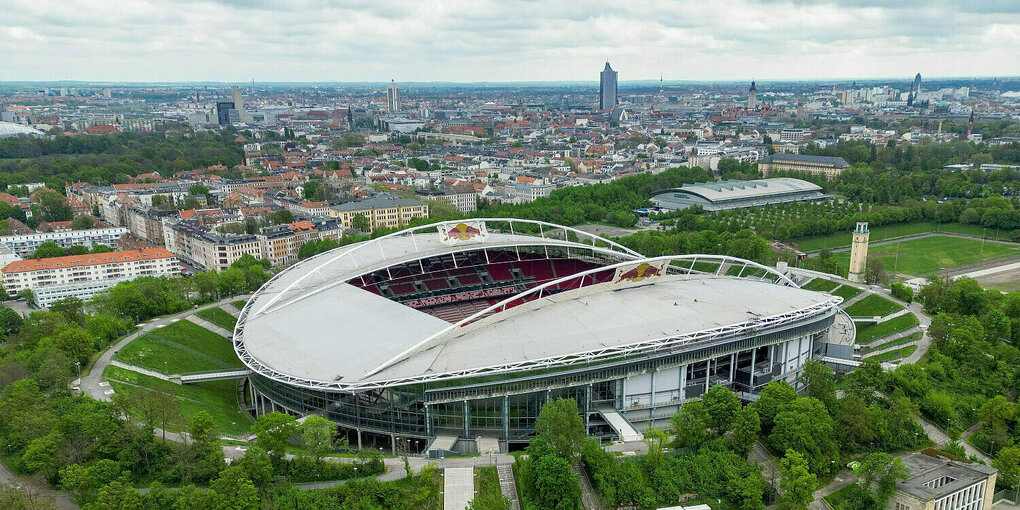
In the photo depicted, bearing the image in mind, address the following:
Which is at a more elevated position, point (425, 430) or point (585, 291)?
point (585, 291)

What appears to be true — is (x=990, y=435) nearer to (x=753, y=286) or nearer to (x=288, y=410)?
(x=753, y=286)

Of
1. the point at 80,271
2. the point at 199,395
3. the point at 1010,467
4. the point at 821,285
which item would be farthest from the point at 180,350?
the point at 821,285

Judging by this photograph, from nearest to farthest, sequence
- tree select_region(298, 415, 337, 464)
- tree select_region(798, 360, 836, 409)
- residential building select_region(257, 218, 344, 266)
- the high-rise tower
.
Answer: tree select_region(298, 415, 337, 464) → tree select_region(798, 360, 836, 409) → the high-rise tower → residential building select_region(257, 218, 344, 266)

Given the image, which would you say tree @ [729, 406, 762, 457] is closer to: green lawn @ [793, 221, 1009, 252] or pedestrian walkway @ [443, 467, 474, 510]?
pedestrian walkway @ [443, 467, 474, 510]

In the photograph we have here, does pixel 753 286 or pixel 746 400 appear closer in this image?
pixel 746 400

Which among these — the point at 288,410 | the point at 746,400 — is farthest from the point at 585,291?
the point at 288,410

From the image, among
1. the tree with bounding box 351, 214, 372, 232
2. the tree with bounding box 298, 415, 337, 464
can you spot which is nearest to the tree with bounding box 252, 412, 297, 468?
the tree with bounding box 298, 415, 337, 464
